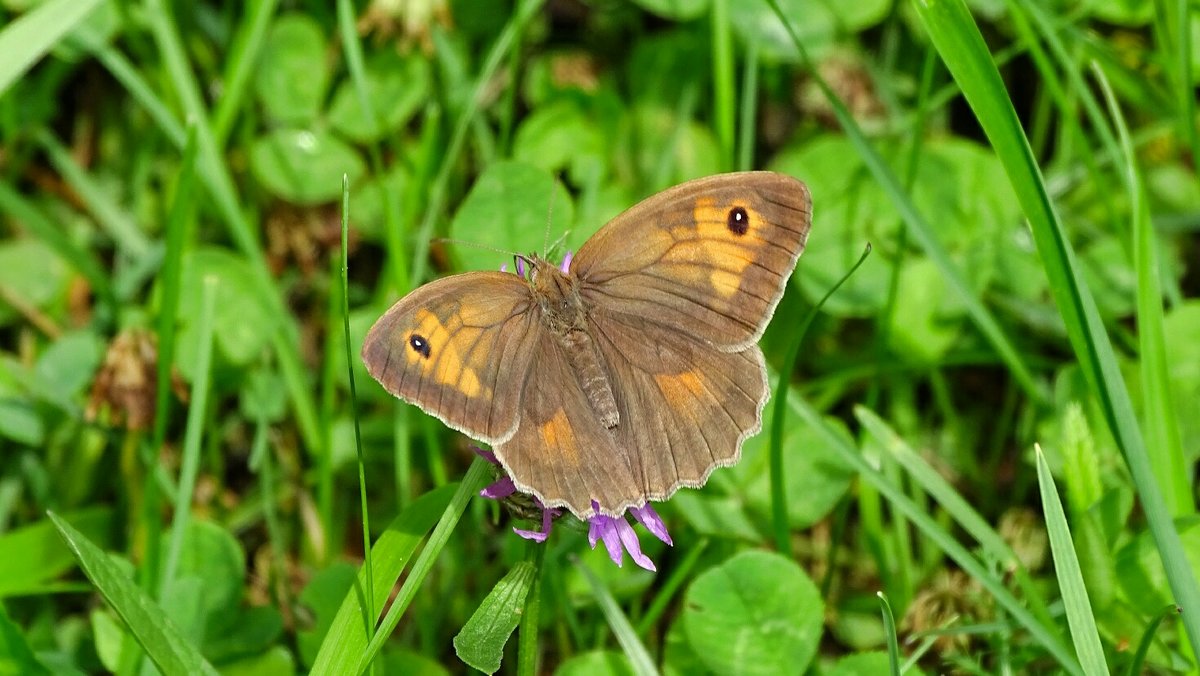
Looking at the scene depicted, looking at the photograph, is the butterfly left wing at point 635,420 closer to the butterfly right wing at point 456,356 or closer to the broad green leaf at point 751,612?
the butterfly right wing at point 456,356

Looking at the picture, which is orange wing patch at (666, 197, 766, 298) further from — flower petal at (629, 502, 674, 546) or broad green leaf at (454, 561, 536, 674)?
broad green leaf at (454, 561, 536, 674)

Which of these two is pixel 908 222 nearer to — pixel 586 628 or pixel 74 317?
A: pixel 586 628

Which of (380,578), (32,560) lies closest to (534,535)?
(380,578)

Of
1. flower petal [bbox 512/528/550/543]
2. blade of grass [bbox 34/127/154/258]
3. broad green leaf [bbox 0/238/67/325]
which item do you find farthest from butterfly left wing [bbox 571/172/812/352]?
broad green leaf [bbox 0/238/67/325]

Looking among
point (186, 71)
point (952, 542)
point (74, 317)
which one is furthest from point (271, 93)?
point (952, 542)

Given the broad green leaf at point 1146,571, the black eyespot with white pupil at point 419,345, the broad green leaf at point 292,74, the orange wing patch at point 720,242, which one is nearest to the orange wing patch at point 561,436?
the black eyespot with white pupil at point 419,345

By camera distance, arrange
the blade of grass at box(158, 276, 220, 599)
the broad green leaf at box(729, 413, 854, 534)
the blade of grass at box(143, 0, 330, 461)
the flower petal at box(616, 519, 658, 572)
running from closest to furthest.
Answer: the flower petal at box(616, 519, 658, 572) < the blade of grass at box(158, 276, 220, 599) < the broad green leaf at box(729, 413, 854, 534) < the blade of grass at box(143, 0, 330, 461)
